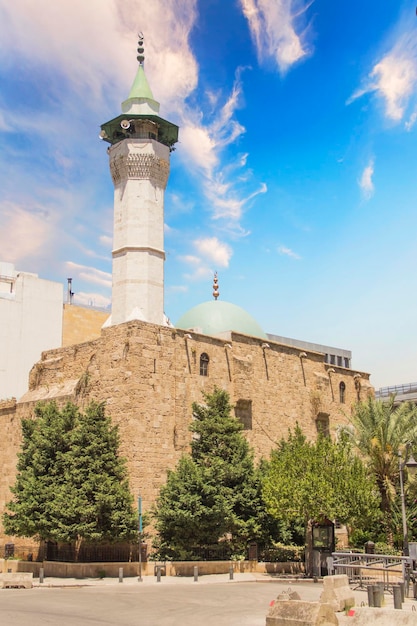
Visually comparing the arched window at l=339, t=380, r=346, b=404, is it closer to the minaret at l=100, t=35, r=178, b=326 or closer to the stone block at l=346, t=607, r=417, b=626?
the minaret at l=100, t=35, r=178, b=326

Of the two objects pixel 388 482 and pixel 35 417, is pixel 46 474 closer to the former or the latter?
pixel 35 417

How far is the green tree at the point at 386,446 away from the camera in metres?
23.9

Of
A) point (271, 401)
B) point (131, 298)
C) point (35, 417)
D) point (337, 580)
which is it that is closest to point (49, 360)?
point (35, 417)

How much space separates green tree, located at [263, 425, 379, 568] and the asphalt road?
340 centimetres

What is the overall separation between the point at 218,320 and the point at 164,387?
27.1 feet

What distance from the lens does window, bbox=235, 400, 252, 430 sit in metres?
27.9

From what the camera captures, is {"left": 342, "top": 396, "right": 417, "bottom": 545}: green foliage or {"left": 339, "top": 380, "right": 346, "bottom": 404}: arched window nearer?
{"left": 342, "top": 396, "right": 417, "bottom": 545}: green foliage

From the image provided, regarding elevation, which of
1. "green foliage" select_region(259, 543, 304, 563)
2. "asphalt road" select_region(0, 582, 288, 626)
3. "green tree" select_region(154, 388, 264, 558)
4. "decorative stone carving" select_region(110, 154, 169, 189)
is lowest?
"asphalt road" select_region(0, 582, 288, 626)

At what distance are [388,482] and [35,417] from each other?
13087 millimetres

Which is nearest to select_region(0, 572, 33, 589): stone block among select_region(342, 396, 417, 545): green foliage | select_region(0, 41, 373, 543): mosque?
select_region(0, 41, 373, 543): mosque

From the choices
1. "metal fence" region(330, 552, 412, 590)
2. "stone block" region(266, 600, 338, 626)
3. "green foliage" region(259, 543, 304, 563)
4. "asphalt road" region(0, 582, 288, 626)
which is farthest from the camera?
"green foliage" region(259, 543, 304, 563)

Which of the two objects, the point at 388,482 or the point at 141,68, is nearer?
the point at 388,482

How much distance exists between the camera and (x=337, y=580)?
466 inches

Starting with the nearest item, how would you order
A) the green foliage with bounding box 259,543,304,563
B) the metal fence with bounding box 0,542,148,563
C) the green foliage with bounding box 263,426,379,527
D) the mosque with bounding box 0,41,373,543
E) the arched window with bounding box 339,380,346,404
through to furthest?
the green foliage with bounding box 263,426,379,527 → the metal fence with bounding box 0,542,148,563 → the green foliage with bounding box 259,543,304,563 → the mosque with bounding box 0,41,373,543 → the arched window with bounding box 339,380,346,404
